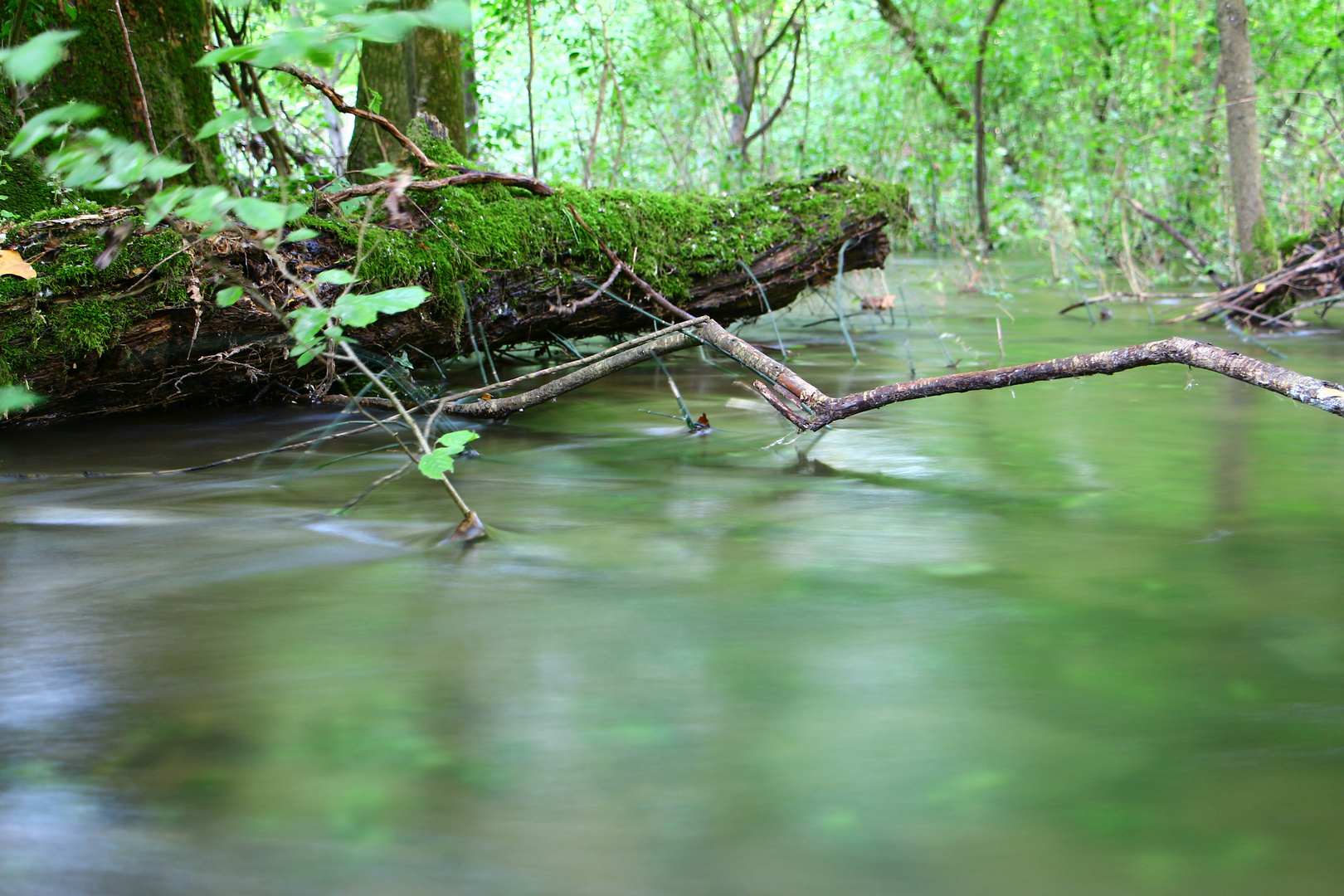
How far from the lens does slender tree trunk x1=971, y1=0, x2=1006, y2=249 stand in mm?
10859

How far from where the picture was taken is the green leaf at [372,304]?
1918 millimetres

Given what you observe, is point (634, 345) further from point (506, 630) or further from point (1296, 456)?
point (1296, 456)

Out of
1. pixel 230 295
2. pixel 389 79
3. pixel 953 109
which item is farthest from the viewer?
pixel 953 109

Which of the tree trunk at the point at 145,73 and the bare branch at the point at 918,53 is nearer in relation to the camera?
the tree trunk at the point at 145,73

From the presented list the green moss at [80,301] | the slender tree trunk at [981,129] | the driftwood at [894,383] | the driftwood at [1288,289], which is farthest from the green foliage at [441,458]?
the slender tree trunk at [981,129]

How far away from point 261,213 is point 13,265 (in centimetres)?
172

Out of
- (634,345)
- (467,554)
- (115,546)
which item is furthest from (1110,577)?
(115,546)

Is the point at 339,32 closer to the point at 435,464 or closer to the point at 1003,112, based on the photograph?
the point at 435,464

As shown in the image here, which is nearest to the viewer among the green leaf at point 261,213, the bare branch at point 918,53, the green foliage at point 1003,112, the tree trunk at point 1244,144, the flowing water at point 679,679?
the flowing water at point 679,679

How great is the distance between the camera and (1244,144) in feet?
22.7

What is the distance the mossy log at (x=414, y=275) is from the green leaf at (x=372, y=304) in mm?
277

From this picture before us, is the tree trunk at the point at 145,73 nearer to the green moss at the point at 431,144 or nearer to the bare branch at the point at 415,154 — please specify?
the green moss at the point at 431,144

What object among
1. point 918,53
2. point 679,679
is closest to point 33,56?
point 679,679

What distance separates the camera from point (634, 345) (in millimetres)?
3373
